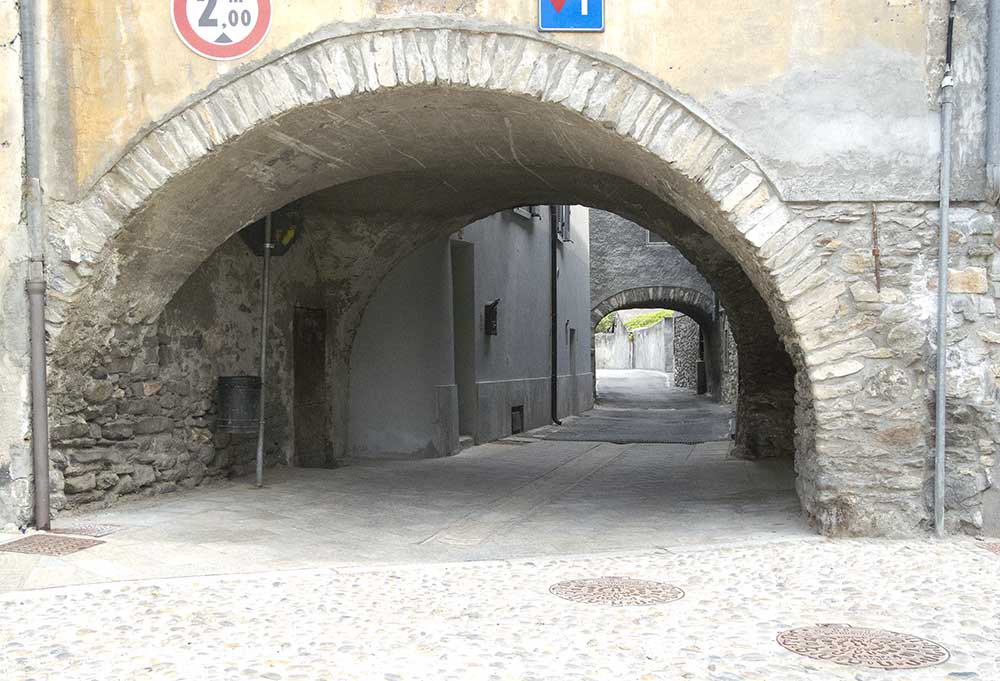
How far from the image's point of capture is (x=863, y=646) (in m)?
3.55

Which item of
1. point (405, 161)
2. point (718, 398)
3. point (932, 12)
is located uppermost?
point (932, 12)

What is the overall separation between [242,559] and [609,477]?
461 cm

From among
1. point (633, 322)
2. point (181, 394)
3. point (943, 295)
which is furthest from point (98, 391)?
point (633, 322)

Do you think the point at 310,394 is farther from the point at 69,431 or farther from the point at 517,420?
the point at 517,420

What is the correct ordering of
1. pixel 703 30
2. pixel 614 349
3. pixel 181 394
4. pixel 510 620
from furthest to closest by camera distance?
pixel 614 349 → pixel 181 394 → pixel 703 30 → pixel 510 620

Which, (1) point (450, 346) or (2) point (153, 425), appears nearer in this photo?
(2) point (153, 425)

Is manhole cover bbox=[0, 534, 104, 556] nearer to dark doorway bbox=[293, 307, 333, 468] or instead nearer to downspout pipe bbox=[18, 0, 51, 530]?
downspout pipe bbox=[18, 0, 51, 530]

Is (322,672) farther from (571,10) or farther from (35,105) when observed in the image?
(35,105)

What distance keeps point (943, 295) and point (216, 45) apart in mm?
4519

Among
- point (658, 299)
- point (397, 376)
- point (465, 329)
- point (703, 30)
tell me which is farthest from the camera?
point (658, 299)

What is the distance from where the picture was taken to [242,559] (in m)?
5.16

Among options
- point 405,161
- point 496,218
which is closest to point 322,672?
point 405,161

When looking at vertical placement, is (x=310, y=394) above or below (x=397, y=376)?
below

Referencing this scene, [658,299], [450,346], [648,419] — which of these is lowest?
[648,419]
